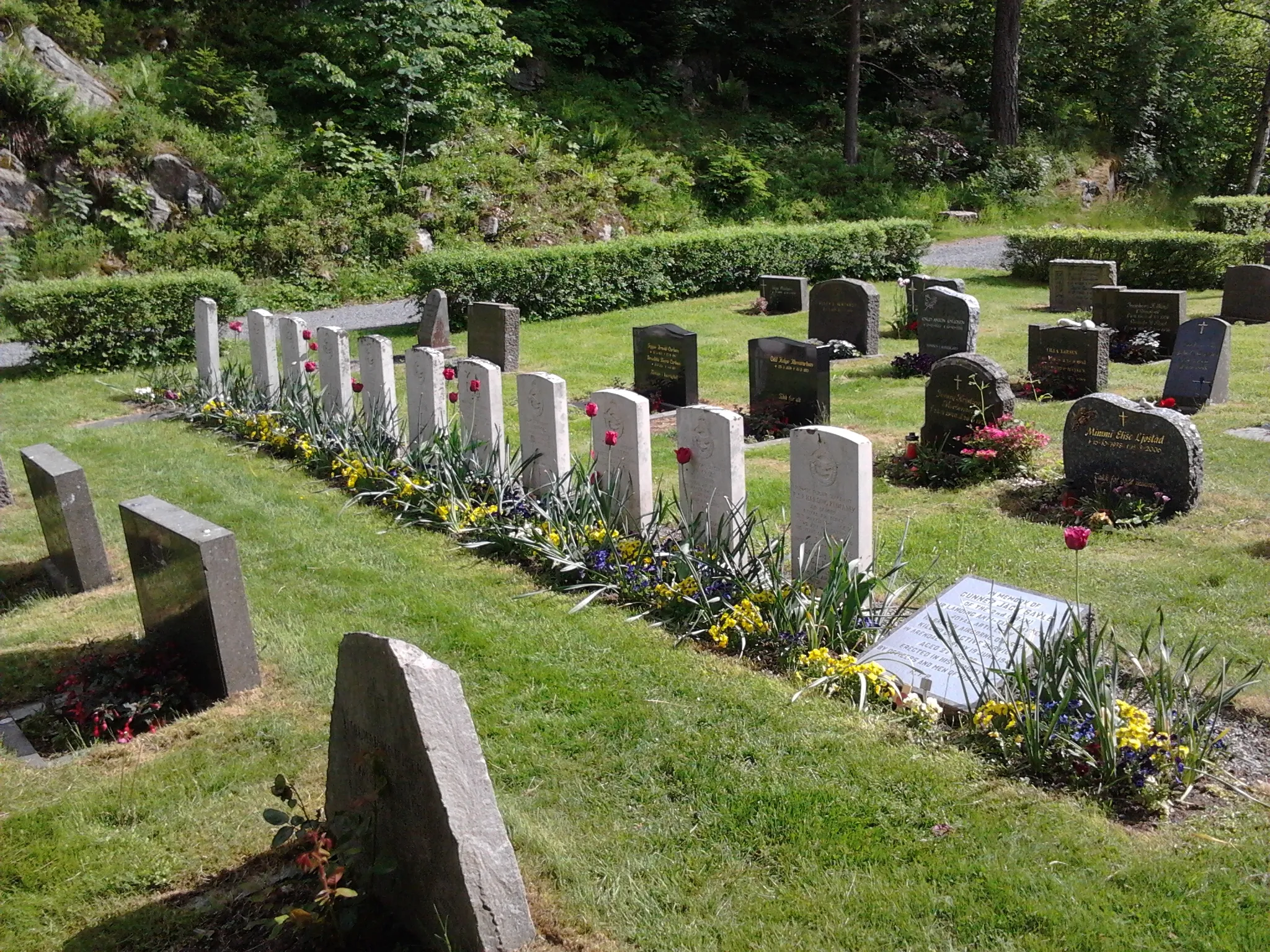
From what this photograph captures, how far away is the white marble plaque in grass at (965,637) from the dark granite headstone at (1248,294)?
1259cm

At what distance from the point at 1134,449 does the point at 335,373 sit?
6.78m

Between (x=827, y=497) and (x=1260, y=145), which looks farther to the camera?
(x=1260, y=145)

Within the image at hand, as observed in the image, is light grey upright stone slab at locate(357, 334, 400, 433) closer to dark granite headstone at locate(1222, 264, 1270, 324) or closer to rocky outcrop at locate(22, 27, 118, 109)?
dark granite headstone at locate(1222, 264, 1270, 324)

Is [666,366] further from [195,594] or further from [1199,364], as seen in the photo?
[195,594]

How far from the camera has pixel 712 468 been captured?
21.9ft

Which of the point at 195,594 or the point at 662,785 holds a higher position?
the point at 195,594

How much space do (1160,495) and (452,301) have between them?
1175 cm

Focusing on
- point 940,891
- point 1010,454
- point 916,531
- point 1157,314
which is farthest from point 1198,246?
point 940,891

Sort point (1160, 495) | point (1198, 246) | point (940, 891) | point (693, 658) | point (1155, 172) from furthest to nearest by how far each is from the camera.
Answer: point (1155, 172), point (1198, 246), point (1160, 495), point (693, 658), point (940, 891)

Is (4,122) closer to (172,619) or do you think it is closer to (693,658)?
(172,619)

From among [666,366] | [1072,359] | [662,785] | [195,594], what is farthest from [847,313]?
[662,785]

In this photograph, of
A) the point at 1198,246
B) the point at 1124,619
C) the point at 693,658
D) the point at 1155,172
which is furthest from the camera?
the point at 1155,172

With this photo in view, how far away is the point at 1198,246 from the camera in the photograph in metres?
19.0

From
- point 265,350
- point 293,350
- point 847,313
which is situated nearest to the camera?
point 293,350
